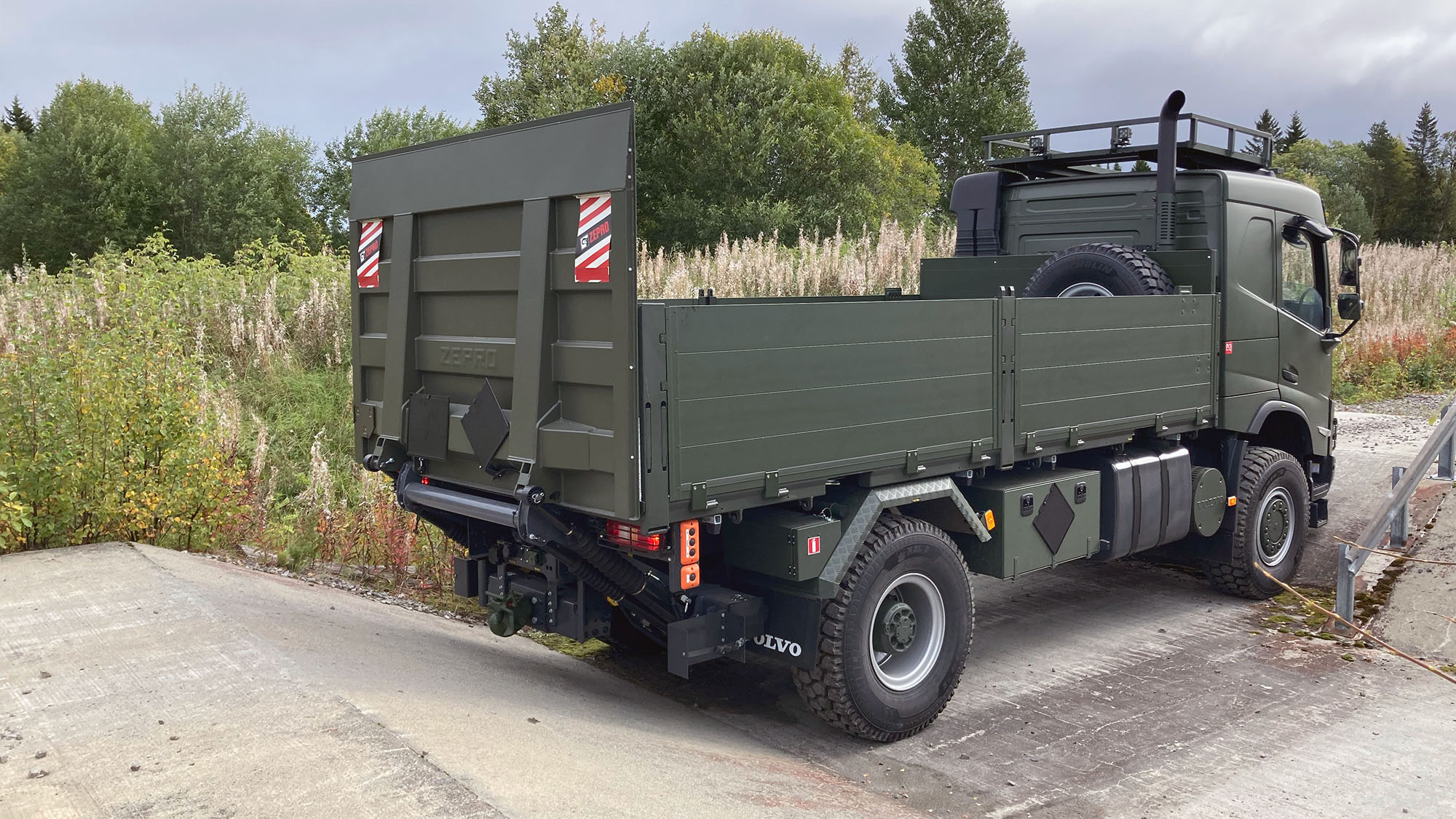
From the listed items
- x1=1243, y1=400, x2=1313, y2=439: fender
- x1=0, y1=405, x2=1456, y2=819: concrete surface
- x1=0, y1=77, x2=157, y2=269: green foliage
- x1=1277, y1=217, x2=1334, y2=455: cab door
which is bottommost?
x1=0, y1=405, x2=1456, y2=819: concrete surface

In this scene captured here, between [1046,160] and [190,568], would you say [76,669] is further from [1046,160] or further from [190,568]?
[1046,160]

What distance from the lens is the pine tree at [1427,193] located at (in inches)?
2616

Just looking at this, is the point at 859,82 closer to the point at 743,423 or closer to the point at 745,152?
the point at 745,152

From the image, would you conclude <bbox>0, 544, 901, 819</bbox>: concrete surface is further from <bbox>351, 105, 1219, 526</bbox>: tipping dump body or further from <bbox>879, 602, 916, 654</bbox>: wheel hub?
<bbox>351, 105, 1219, 526</bbox>: tipping dump body

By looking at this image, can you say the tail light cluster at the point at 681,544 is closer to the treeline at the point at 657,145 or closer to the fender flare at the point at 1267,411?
the fender flare at the point at 1267,411

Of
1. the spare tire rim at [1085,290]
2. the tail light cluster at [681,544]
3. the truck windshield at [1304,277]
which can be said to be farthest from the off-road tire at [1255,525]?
the tail light cluster at [681,544]

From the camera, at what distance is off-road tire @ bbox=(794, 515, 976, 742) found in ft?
17.0

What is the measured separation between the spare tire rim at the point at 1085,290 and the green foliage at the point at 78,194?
42.9m

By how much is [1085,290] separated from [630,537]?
4.33 m

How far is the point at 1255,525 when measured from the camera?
8055 millimetres

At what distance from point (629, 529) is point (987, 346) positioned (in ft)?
7.33

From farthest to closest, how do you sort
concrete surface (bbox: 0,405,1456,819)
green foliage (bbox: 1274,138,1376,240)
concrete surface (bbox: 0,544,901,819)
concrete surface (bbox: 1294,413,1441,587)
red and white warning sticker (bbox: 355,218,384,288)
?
green foliage (bbox: 1274,138,1376,240), concrete surface (bbox: 1294,413,1441,587), red and white warning sticker (bbox: 355,218,384,288), concrete surface (bbox: 0,405,1456,819), concrete surface (bbox: 0,544,901,819)

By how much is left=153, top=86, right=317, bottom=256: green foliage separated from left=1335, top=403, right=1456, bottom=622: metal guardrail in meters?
40.8

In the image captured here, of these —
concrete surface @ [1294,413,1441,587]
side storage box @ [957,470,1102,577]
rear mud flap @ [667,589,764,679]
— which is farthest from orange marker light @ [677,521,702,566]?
concrete surface @ [1294,413,1441,587]
